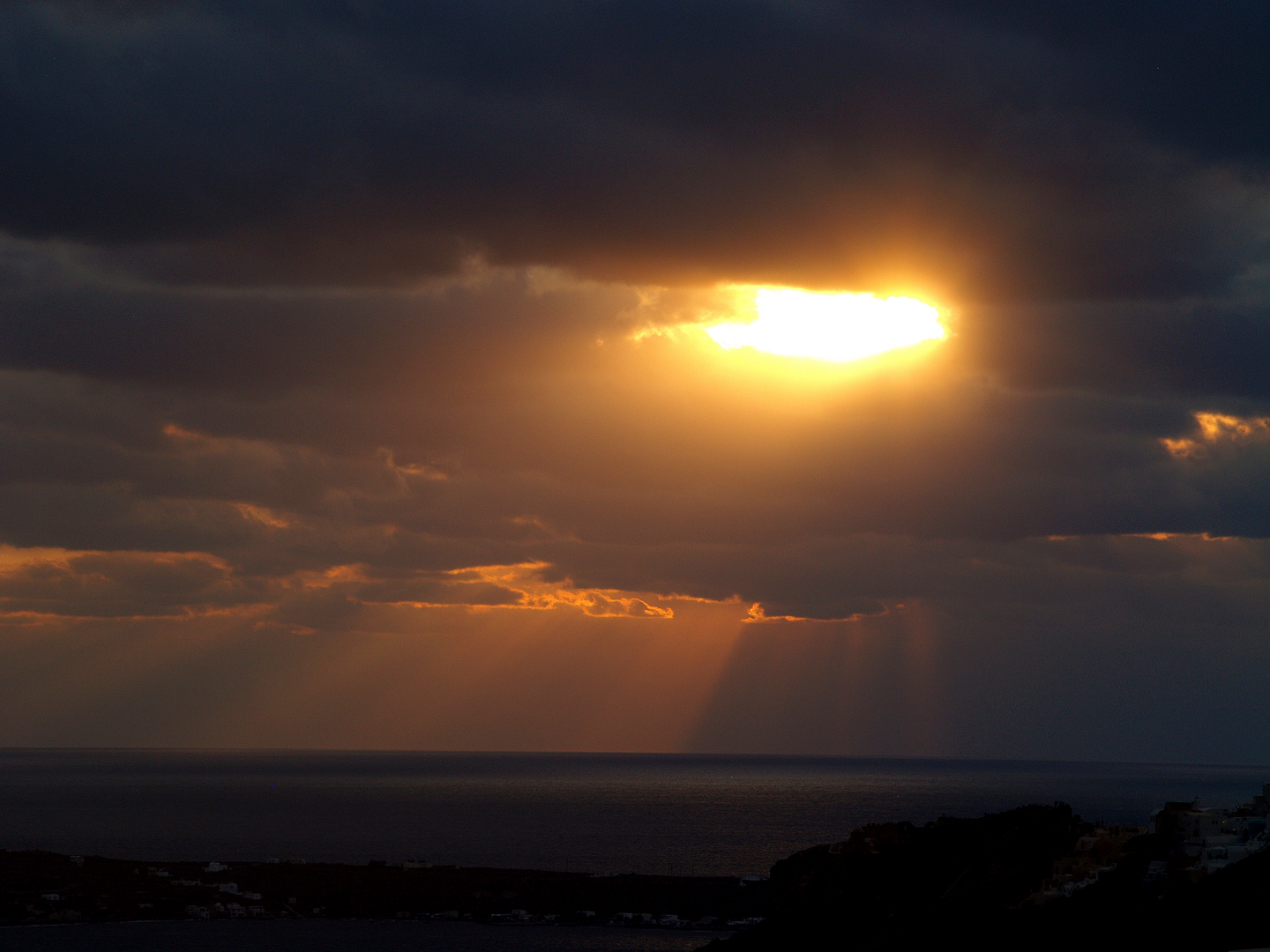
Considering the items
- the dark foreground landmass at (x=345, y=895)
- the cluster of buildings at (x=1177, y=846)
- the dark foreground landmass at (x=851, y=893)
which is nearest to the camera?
the dark foreground landmass at (x=851, y=893)

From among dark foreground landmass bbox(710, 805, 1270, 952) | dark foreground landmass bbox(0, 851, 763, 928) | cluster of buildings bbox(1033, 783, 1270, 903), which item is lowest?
dark foreground landmass bbox(0, 851, 763, 928)

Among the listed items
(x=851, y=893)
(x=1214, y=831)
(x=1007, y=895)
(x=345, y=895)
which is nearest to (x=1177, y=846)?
(x=1214, y=831)

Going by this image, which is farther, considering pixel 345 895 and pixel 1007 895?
pixel 345 895

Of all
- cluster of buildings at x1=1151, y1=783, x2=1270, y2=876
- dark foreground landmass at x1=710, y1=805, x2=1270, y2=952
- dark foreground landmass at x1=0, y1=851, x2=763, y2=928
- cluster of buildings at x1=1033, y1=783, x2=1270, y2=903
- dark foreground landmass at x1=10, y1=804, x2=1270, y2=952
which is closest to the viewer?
dark foreground landmass at x1=710, y1=805, x2=1270, y2=952

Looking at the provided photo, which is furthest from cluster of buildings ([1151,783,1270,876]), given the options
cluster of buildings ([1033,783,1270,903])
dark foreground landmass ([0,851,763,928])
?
dark foreground landmass ([0,851,763,928])

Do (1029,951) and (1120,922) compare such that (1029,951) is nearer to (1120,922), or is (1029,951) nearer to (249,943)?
(1120,922)

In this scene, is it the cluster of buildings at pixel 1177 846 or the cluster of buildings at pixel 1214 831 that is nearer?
the cluster of buildings at pixel 1177 846

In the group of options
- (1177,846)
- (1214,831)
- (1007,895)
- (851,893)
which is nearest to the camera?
(1177,846)

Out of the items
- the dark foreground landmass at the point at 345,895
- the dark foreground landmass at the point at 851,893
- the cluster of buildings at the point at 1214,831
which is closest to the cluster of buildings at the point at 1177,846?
the cluster of buildings at the point at 1214,831

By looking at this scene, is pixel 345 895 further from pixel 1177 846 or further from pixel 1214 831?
pixel 1214 831

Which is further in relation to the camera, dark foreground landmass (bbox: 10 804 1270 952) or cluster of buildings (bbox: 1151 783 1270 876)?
cluster of buildings (bbox: 1151 783 1270 876)

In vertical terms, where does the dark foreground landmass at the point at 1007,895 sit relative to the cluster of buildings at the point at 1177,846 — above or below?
below

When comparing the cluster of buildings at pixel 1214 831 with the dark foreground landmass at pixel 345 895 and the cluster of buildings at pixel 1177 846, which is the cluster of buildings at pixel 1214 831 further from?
the dark foreground landmass at pixel 345 895

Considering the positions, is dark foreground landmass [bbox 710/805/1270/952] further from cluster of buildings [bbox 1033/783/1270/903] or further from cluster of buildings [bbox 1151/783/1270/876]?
cluster of buildings [bbox 1151/783/1270/876]
